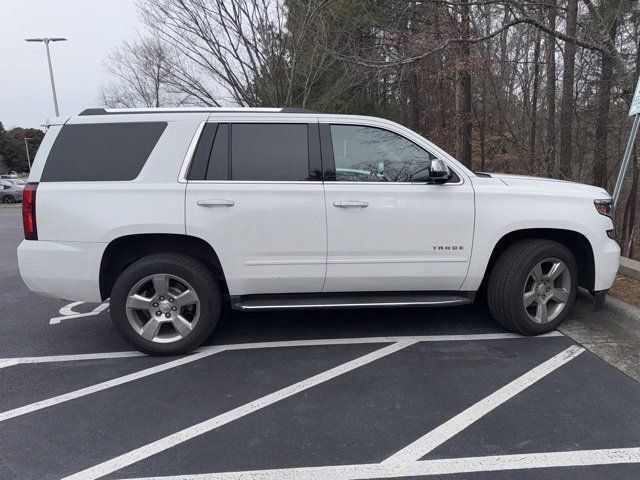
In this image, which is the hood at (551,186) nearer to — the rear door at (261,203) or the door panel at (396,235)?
the door panel at (396,235)

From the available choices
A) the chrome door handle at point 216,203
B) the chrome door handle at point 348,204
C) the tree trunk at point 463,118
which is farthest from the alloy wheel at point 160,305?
the tree trunk at point 463,118

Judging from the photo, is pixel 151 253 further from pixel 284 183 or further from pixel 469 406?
pixel 469 406

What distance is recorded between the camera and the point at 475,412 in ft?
10.3

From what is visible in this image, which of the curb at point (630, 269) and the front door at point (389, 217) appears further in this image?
the curb at point (630, 269)

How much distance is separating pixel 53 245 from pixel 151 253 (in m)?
0.74

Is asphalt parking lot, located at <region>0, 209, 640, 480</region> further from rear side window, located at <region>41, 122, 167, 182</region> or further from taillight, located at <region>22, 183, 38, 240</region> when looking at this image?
rear side window, located at <region>41, 122, 167, 182</region>

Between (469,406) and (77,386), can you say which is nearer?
(469,406)

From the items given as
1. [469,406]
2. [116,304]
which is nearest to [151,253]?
[116,304]

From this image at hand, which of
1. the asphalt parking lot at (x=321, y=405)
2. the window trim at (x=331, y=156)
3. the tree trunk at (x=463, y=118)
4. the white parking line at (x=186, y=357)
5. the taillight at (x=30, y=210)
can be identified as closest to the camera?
the asphalt parking lot at (x=321, y=405)

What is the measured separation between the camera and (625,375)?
3594 millimetres

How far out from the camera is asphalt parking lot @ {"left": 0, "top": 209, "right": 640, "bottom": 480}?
8.67 ft

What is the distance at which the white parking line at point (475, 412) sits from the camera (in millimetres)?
2723

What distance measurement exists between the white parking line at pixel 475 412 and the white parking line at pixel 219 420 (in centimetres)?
94

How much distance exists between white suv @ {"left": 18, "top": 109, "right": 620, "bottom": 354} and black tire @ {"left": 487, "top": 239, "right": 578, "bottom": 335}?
0.01 m
